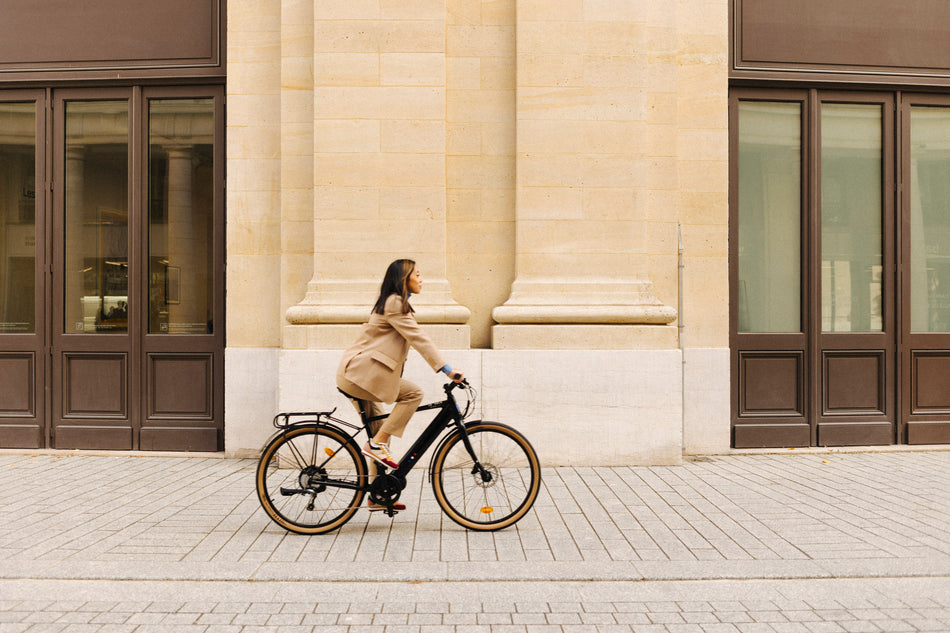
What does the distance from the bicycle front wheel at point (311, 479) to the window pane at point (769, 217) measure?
211 inches

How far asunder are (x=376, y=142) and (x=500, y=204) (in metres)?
1.46

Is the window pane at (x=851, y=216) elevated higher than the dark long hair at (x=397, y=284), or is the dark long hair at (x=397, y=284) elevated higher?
the window pane at (x=851, y=216)

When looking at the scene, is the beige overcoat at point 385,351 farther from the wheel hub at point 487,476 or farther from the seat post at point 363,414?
the wheel hub at point 487,476

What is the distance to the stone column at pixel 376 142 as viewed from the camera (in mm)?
7848

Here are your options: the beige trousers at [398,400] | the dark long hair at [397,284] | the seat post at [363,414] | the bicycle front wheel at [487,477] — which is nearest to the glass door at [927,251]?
the bicycle front wheel at [487,477]

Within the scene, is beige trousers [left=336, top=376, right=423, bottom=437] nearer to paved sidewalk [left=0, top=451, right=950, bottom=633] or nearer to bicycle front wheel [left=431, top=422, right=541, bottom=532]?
bicycle front wheel [left=431, top=422, right=541, bottom=532]

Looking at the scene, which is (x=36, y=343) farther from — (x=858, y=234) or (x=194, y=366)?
(x=858, y=234)

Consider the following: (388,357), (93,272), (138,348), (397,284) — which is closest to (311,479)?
(388,357)

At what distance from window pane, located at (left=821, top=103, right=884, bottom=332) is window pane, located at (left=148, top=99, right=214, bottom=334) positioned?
7.20 metres

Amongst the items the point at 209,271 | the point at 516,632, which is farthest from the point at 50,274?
the point at 516,632

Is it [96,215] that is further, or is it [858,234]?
[858,234]

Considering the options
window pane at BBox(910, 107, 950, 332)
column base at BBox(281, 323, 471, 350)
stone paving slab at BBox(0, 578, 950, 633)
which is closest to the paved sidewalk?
stone paving slab at BBox(0, 578, 950, 633)

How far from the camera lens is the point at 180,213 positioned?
8.69m

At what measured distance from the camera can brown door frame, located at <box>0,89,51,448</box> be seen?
861 centimetres
